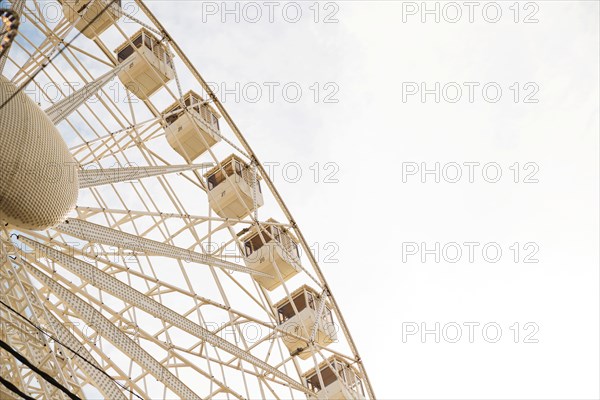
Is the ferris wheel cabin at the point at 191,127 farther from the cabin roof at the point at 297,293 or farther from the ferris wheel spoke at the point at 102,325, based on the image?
the ferris wheel spoke at the point at 102,325

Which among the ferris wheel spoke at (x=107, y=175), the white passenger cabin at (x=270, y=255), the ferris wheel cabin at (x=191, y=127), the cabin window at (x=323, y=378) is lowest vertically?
the cabin window at (x=323, y=378)

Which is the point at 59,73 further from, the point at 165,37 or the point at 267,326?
the point at 267,326

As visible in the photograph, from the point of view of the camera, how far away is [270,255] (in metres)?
16.9

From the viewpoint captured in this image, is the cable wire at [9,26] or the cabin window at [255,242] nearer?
the cable wire at [9,26]

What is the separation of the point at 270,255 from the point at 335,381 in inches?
105

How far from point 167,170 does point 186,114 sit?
429 centimetres

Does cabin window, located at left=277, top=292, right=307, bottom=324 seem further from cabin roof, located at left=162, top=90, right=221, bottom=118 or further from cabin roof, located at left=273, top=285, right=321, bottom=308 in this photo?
cabin roof, located at left=162, top=90, right=221, bottom=118

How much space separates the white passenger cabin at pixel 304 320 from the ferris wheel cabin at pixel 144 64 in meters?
4.99

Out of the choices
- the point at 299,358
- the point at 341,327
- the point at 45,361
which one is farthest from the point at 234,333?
the point at 45,361

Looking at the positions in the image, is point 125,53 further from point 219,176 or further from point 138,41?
point 219,176

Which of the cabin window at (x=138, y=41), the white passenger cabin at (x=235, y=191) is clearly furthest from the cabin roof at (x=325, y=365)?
the cabin window at (x=138, y=41)

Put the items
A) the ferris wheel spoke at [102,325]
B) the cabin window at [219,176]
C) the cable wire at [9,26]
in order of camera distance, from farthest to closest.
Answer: the cabin window at [219,176] → the ferris wheel spoke at [102,325] → the cable wire at [9,26]

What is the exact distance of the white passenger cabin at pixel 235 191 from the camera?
1758cm

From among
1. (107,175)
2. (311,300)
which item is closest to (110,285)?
(107,175)
